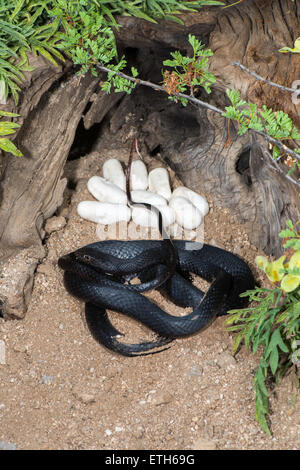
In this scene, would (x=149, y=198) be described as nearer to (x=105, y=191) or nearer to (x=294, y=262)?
(x=105, y=191)

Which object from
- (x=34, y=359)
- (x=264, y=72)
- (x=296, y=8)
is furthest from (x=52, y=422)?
(x=296, y=8)

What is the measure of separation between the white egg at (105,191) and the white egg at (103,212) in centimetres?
5

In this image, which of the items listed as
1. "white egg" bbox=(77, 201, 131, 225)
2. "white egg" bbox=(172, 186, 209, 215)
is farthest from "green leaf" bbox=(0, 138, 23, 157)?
"white egg" bbox=(172, 186, 209, 215)

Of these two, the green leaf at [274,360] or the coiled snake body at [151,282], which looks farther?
the coiled snake body at [151,282]

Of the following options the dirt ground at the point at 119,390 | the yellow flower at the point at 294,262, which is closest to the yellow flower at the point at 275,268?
the yellow flower at the point at 294,262

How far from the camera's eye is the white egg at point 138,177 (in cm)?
349

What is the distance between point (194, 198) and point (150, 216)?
35 centimetres

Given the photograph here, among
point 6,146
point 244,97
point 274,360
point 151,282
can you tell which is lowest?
point 151,282

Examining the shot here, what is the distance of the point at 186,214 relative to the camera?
3291 millimetres

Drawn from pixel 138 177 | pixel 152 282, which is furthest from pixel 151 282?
pixel 138 177

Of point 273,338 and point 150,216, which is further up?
point 273,338

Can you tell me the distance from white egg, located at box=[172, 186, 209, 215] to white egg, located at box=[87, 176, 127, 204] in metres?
0.36

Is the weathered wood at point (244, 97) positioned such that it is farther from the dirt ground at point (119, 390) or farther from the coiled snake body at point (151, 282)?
the dirt ground at point (119, 390)

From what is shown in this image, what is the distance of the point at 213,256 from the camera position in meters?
3.15
